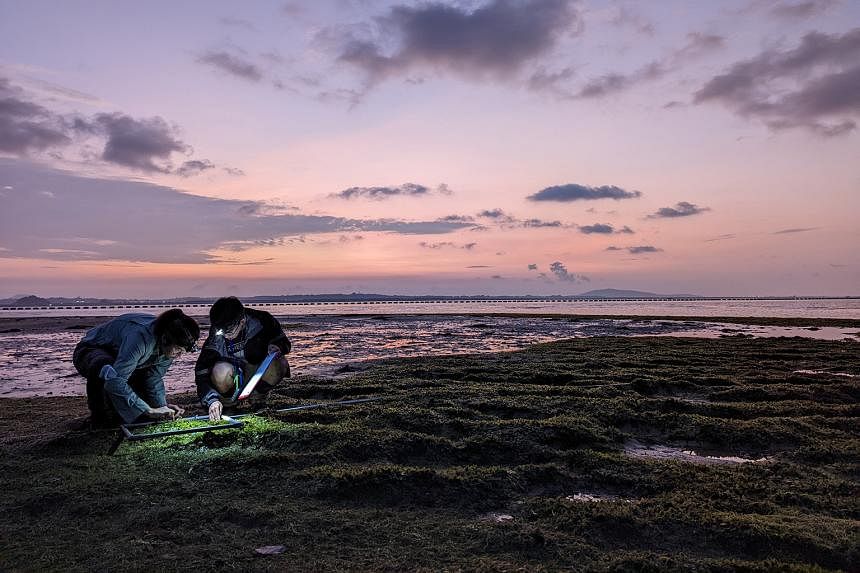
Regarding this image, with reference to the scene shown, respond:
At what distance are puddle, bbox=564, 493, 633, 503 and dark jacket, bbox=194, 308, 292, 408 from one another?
4.18m

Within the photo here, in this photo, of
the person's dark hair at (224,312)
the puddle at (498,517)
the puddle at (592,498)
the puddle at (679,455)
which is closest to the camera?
the puddle at (498,517)

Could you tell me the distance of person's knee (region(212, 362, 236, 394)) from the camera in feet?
24.1

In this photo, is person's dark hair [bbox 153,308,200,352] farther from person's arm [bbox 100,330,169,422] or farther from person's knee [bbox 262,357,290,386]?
person's knee [bbox 262,357,290,386]

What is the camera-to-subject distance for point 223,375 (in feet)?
24.3

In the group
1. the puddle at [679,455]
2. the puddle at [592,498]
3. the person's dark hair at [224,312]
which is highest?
the person's dark hair at [224,312]

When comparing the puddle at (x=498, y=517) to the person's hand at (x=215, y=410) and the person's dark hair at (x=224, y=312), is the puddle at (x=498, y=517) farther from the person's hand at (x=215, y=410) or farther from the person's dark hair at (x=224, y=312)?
the person's hand at (x=215, y=410)

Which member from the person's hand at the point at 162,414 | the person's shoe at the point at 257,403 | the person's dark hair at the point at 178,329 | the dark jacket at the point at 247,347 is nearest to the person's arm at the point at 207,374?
the dark jacket at the point at 247,347

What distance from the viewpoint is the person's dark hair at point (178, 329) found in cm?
729

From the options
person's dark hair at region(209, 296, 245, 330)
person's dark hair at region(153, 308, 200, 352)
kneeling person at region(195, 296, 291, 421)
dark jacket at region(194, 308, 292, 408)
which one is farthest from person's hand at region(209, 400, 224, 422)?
person's dark hair at region(209, 296, 245, 330)

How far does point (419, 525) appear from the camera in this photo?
529 centimetres

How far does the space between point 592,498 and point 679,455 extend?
2.71 metres

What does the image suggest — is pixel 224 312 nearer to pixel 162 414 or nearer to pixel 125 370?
pixel 125 370

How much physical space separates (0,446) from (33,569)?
15.5 ft

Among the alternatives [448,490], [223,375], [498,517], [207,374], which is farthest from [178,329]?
[498,517]
